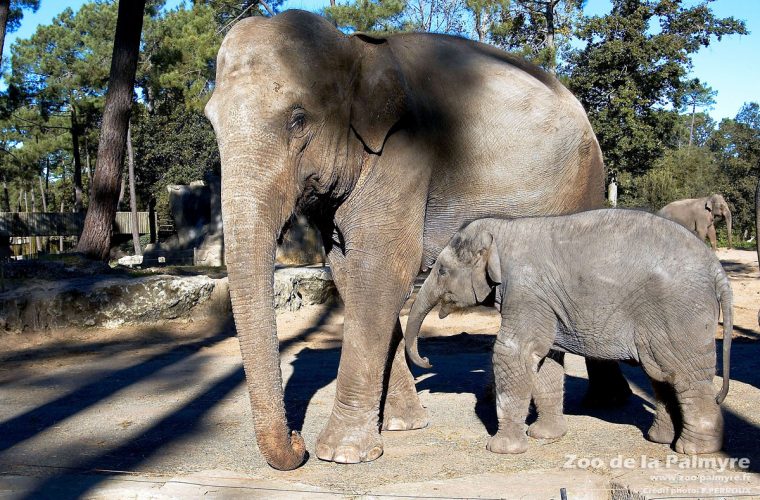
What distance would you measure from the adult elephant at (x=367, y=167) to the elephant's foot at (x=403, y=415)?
0.01 meters

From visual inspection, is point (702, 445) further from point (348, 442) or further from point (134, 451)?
point (134, 451)

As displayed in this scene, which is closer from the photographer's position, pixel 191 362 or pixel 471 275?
pixel 471 275

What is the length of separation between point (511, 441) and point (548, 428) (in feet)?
1.57

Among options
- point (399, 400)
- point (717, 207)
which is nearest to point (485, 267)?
point (399, 400)

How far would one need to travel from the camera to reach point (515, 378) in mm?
4891

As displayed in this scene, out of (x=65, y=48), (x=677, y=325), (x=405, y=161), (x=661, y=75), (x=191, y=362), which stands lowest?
(x=191, y=362)

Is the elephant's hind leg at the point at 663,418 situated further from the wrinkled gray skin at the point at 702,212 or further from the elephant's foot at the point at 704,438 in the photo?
the wrinkled gray skin at the point at 702,212

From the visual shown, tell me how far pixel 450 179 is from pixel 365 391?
4.88ft

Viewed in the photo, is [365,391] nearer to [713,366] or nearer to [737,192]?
[713,366]

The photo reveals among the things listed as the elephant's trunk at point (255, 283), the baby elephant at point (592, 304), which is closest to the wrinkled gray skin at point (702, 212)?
the baby elephant at point (592, 304)

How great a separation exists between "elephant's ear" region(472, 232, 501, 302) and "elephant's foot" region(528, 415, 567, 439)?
3.07ft

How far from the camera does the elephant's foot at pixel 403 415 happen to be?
5703mm

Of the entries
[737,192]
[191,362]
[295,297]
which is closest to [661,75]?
[737,192]

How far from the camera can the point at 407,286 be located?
5.02 metres
